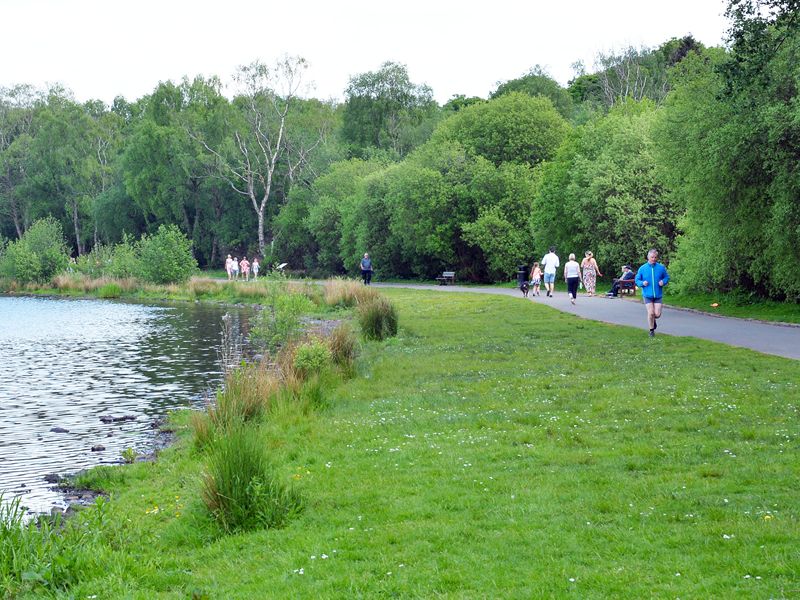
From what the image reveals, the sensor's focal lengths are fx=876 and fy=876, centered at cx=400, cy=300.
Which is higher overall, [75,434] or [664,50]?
[664,50]

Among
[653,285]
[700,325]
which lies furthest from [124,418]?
[700,325]

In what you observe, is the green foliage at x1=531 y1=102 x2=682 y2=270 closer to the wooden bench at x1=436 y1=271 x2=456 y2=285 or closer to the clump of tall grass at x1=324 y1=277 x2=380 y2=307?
the wooden bench at x1=436 y1=271 x2=456 y2=285

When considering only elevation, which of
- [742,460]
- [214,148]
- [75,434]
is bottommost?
[75,434]

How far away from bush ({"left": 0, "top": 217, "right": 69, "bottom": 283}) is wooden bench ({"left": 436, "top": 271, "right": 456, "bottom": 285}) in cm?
2914

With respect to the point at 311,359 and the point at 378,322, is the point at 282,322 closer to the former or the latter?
the point at 378,322

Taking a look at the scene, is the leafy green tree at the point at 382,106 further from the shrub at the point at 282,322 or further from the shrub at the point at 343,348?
the shrub at the point at 343,348

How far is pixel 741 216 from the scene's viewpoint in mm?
25625

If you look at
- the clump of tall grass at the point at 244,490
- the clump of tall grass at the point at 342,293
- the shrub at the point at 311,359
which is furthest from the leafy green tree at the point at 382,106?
the clump of tall grass at the point at 244,490

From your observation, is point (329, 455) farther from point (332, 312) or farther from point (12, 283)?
point (12, 283)

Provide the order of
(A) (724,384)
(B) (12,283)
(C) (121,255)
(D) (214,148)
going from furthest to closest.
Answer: (D) (214,148)
(B) (12,283)
(C) (121,255)
(A) (724,384)

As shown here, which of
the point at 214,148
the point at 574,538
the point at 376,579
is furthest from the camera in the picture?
the point at 214,148

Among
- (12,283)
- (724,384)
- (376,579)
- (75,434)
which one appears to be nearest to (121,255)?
(12,283)

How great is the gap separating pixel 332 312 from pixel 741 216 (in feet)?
52.9

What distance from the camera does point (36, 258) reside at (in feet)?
208
